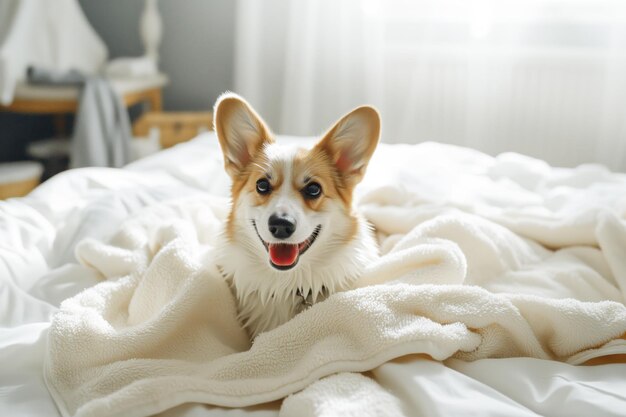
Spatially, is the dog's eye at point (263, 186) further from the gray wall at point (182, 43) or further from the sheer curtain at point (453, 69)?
the gray wall at point (182, 43)

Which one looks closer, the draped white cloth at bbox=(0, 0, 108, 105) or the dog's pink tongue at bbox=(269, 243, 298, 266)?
the dog's pink tongue at bbox=(269, 243, 298, 266)

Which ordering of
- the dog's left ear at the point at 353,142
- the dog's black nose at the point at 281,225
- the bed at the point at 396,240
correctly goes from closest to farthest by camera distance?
the bed at the point at 396,240 < the dog's black nose at the point at 281,225 < the dog's left ear at the point at 353,142

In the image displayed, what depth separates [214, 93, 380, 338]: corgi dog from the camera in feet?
3.20

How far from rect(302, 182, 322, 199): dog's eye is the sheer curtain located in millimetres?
2088

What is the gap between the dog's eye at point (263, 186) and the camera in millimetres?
1006

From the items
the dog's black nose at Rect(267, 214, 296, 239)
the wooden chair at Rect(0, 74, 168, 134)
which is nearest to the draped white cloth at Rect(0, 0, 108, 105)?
the wooden chair at Rect(0, 74, 168, 134)

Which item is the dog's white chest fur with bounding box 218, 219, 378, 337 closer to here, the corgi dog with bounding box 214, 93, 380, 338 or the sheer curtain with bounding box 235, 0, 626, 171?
the corgi dog with bounding box 214, 93, 380, 338

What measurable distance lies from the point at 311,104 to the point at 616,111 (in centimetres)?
155

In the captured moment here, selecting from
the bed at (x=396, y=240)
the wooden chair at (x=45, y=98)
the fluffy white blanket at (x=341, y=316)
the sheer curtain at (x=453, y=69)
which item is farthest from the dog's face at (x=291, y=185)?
the sheer curtain at (x=453, y=69)

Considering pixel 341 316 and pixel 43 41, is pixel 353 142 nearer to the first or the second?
pixel 341 316

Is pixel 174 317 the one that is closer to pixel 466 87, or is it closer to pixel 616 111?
pixel 466 87

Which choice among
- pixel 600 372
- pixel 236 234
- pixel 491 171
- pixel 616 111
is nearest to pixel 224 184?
pixel 236 234

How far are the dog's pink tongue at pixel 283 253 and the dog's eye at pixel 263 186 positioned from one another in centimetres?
11

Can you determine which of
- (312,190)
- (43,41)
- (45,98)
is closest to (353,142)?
(312,190)
